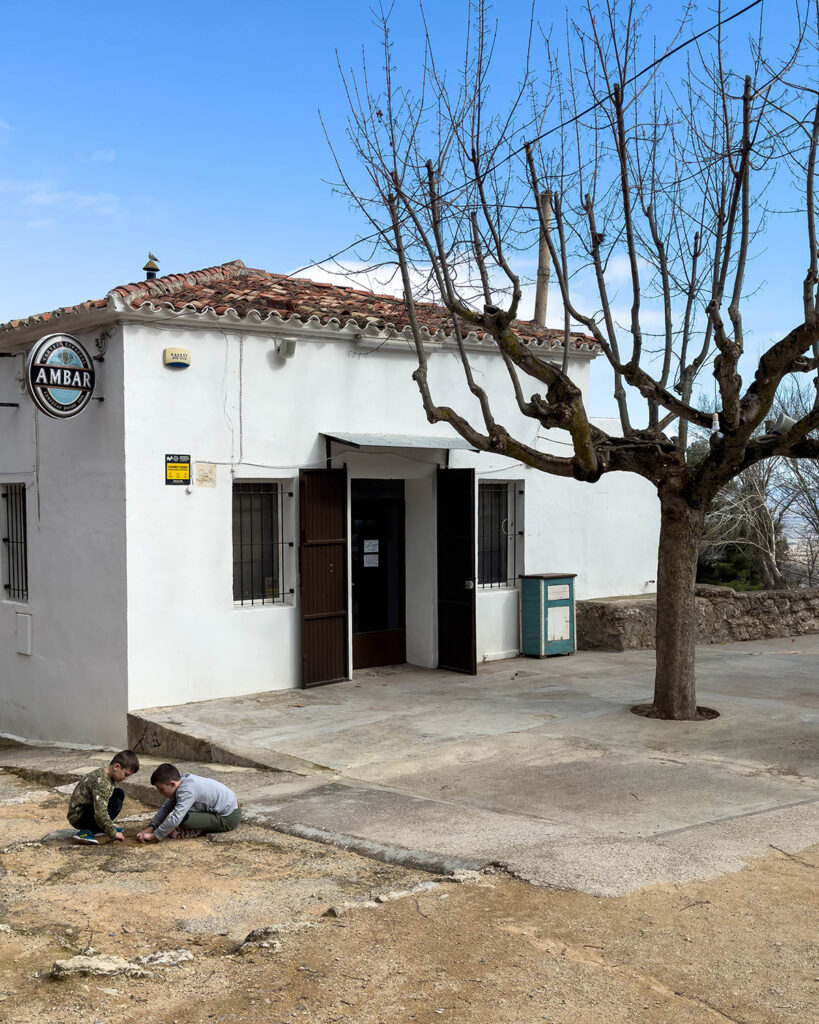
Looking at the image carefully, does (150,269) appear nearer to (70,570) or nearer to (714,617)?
(70,570)

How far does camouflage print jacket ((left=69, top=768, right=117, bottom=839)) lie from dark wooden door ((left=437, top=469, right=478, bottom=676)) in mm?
5627

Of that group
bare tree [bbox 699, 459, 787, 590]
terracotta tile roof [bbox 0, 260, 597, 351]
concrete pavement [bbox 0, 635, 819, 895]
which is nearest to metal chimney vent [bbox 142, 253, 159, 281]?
terracotta tile roof [bbox 0, 260, 597, 351]

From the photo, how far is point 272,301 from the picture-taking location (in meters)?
11.1

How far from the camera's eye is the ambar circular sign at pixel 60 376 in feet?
31.3

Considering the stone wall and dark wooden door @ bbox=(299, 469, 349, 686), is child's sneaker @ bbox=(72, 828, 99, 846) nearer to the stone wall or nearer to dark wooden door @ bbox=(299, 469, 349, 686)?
dark wooden door @ bbox=(299, 469, 349, 686)

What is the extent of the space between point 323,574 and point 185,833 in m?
4.64

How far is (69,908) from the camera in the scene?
17.4 ft

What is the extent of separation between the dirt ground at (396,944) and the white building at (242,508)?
4.31 meters

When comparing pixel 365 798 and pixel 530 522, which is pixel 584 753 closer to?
pixel 365 798

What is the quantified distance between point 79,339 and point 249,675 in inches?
151

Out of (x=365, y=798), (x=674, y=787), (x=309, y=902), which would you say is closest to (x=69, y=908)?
(x=309, y=902)

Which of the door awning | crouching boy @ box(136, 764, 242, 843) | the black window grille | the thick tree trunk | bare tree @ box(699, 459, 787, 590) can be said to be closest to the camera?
crouching boy @ box(136, 764, 242, 843)

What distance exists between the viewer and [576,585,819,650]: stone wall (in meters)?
13.3

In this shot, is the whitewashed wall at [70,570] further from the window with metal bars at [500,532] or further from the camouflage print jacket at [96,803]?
the window with metal bars at [500,532]
